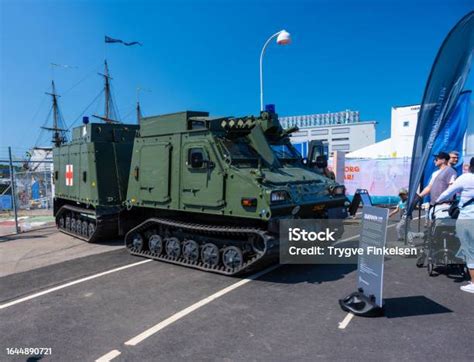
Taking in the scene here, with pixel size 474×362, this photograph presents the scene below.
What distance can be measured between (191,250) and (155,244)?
1195 millimetres

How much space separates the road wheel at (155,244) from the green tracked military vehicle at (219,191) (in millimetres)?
22

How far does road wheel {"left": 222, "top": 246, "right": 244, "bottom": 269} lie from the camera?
6434 mm

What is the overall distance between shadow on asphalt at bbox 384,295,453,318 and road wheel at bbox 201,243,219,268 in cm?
299

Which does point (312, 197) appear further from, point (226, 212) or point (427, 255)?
point (427, 255)

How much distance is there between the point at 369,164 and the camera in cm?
1698

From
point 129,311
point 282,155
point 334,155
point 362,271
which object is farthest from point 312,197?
point 334,155

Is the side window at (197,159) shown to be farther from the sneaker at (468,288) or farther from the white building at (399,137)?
the white building at (399,137)

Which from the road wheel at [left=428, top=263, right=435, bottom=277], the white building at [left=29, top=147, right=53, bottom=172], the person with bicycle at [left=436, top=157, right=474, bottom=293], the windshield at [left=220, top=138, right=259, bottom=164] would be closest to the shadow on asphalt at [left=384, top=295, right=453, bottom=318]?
the person with bicycle at [left=436, top=157, right=474, bottom=293]

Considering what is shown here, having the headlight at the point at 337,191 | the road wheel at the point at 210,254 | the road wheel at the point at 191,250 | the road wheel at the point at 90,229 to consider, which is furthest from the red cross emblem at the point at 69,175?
the headlight at the point at 337,191

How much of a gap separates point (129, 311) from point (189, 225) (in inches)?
91.9

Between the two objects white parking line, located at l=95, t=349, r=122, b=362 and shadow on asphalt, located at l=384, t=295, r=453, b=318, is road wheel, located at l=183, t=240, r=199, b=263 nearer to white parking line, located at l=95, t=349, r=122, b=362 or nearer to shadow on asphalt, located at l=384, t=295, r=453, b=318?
white parking line, located at l=95, t=349, r=122, b=362

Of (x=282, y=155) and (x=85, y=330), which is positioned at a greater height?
(x=282, y=155)

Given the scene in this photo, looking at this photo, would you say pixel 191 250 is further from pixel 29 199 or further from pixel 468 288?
pixel 29 199

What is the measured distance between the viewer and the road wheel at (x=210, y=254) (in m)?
6.81
